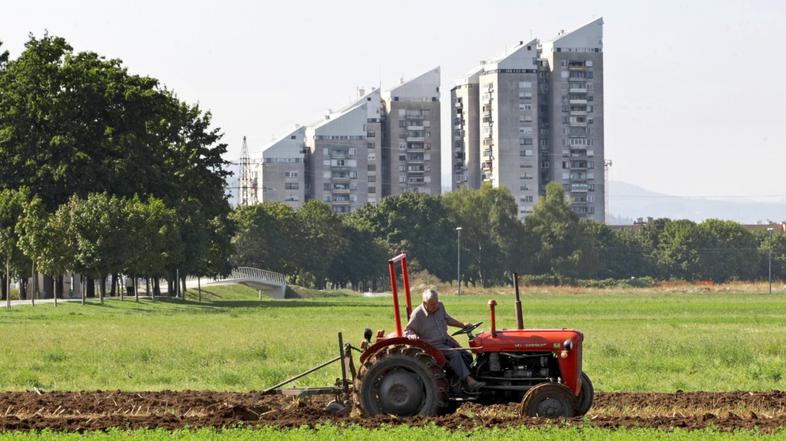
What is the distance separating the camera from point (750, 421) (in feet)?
75.2

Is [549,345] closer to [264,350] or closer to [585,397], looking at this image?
[585,397]

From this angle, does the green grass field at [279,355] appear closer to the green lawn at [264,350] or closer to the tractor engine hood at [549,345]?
the green lawn at [264,350]

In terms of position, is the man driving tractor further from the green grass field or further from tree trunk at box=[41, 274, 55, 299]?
tree trunk at box=[41, 274, 55, 299]

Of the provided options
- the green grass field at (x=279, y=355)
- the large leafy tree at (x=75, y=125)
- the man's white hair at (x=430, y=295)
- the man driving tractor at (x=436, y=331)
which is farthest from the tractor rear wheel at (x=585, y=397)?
the large leafy tree at (x=75, y=125)

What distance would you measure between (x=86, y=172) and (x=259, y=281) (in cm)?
5623

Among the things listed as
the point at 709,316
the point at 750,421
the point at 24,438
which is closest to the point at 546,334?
the point at 750,421

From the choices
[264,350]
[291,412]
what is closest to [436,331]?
[291,412]

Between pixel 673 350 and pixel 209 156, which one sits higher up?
pixel 209 156

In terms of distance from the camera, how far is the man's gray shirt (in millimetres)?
23422

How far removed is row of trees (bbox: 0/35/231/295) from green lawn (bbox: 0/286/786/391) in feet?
39.9

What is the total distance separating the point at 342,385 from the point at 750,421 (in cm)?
643

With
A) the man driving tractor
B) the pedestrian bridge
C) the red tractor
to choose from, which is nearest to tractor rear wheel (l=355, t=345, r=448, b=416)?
the red tractor

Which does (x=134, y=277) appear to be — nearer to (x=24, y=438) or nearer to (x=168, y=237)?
(x=168, y=237)

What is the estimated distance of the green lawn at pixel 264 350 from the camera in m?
33.7
